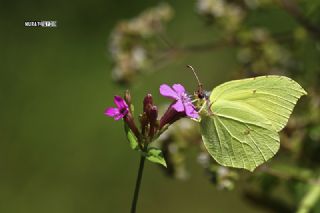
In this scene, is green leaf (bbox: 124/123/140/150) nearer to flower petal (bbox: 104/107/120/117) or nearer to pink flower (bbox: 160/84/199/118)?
flower petal (bbox: 104/107/120/117)

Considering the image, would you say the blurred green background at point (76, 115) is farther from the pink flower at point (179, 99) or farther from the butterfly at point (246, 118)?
the pink flower at point (179, 99)

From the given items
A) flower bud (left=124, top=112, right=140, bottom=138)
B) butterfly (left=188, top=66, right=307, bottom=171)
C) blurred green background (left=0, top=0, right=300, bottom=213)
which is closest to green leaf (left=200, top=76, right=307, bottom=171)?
butterfly (left=188, top=66, right=307, bottom=171)

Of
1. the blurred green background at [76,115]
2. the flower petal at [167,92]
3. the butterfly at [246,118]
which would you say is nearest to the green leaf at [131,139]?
the flower petal at [167,92]

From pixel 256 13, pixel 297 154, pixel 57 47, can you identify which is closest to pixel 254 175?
pixel 297 154

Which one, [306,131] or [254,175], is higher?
[306,131]

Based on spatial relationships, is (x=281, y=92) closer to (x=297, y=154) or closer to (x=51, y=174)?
(x=297, y=154)

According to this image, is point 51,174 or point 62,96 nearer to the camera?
point 51,174

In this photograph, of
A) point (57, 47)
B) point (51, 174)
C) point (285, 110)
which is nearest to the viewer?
point (285, 110)
